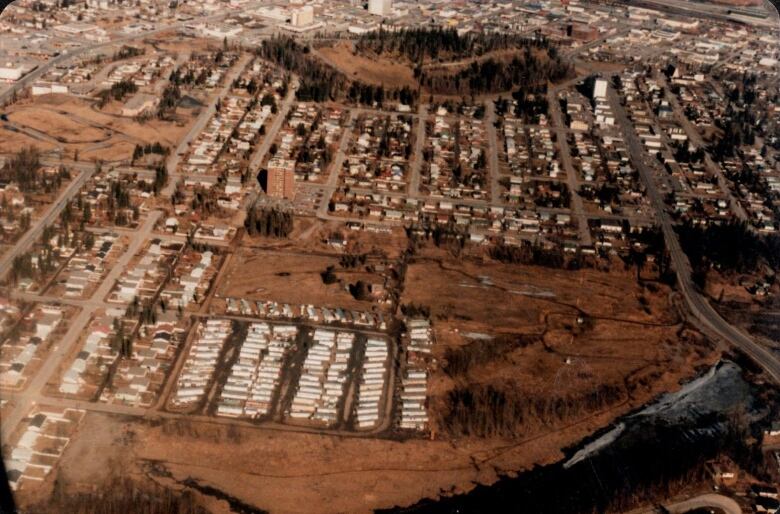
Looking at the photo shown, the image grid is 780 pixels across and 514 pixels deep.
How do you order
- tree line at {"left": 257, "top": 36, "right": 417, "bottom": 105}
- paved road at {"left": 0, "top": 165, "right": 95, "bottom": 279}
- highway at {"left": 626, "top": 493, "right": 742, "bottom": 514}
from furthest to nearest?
tree line at {"left": 257, "top": 36, "right": 417, "bottom": 105} → paved road at {"left": 0, "top": 165, "right": 95, "bottom": 279} → highway at {"left": 626, "top": 493, "right": 742, "bottom": 514}

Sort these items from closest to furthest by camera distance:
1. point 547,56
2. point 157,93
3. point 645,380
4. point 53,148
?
point 645,380 < point 53,148 < point 157,93 < point 547,56

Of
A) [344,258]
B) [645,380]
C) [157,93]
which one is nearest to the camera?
[645,380]

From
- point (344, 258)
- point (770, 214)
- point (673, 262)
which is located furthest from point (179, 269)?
point (770, 214)

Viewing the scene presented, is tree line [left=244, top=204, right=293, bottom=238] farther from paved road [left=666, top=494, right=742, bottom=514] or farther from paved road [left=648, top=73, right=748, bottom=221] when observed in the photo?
paved road [left=648, top=73, right=748, bottom=221]

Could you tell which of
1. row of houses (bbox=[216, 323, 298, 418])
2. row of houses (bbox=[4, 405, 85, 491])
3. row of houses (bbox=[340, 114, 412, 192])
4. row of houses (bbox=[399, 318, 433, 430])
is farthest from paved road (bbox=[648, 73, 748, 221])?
row of houses (bbox=[4, 405, 85, 491])

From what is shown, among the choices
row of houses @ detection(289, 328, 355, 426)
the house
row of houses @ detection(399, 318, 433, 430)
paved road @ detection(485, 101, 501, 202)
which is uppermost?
the house

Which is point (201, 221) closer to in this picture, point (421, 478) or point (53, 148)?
point (53, 148)
